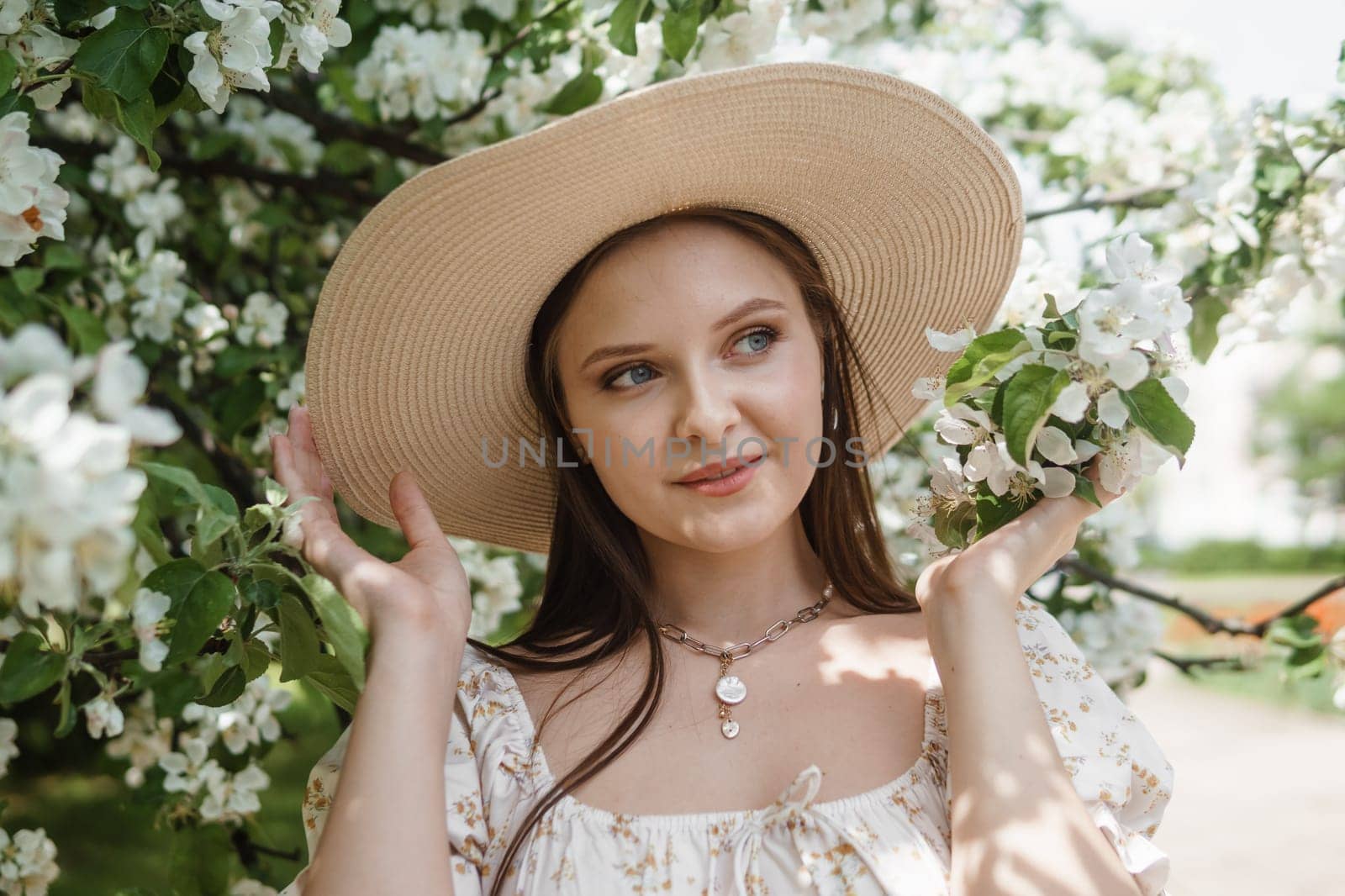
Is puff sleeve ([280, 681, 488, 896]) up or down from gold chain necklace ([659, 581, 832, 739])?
down

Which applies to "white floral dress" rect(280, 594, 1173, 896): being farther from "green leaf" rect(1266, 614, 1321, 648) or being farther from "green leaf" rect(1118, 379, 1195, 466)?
"green leaf" rect(1266, 614, 1321, 648)

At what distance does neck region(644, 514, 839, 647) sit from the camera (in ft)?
6.97

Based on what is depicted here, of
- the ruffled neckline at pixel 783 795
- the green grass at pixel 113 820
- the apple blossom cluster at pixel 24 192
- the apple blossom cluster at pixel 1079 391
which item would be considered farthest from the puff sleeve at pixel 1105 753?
the green grass at pixel 113 820

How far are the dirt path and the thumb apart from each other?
13.5 feet

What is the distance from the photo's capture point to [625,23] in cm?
228

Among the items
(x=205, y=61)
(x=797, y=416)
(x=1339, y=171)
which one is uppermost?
(x=1339, y=171)

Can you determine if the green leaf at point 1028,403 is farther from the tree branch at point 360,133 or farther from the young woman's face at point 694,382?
the tree branch at point 360,133

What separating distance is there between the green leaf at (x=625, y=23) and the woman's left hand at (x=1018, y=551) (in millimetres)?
1191

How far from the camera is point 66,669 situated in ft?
4.95

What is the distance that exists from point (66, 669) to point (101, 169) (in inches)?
60.6

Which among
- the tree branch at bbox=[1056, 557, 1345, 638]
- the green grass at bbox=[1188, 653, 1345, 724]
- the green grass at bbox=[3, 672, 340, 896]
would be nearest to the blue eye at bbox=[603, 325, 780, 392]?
the tree branch at bbox=[1056, 557, 1345, 638]

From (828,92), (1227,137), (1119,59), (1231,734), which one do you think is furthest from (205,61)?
(1231,734)

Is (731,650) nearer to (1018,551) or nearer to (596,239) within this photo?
(1018,551)

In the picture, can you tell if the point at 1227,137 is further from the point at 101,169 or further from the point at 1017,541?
the point at 101,169
